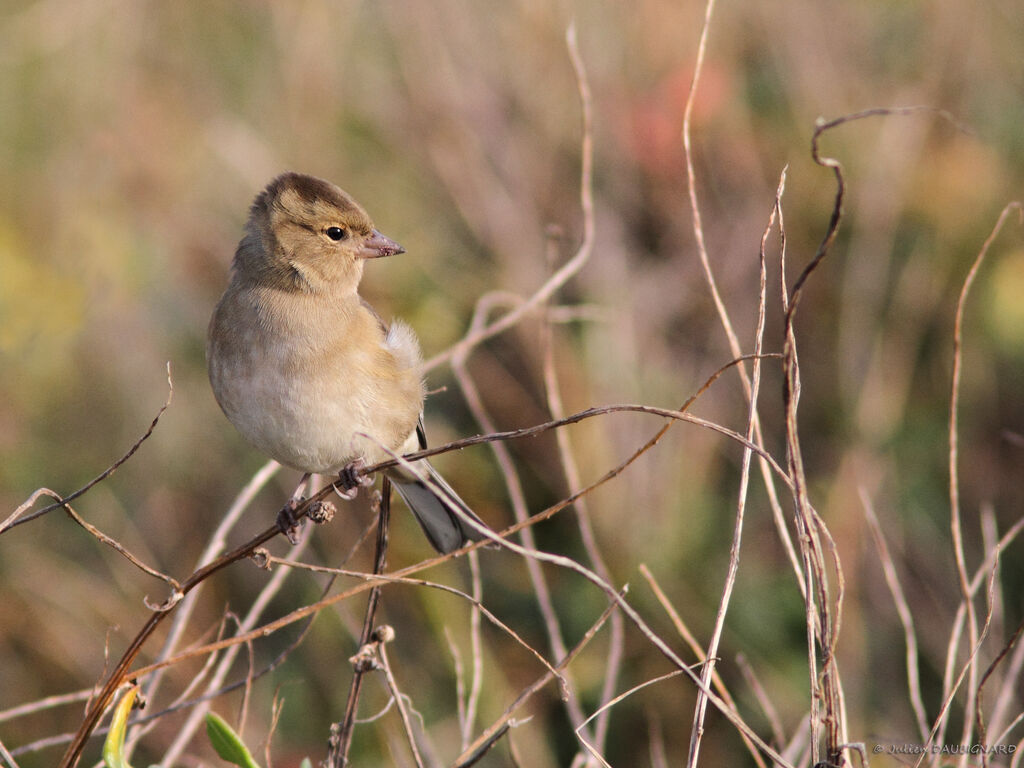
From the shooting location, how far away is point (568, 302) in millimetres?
4828

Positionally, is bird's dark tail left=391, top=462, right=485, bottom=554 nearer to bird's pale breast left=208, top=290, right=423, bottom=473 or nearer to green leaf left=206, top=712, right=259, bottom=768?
bird's pale breast left=208, top=290, right=423, bottom=473

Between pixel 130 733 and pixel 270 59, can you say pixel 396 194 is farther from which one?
pixel 130 733

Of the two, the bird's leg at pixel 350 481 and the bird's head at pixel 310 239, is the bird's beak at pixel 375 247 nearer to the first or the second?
the bird's head at pixel 310 239

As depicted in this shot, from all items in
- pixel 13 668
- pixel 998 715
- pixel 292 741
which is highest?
pixel 998 715

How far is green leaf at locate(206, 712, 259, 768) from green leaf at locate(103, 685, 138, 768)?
0.13 meters

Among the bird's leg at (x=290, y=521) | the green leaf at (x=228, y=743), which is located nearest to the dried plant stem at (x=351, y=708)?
the green leaf at (x=228, y=743)

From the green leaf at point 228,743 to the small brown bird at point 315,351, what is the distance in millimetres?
1154

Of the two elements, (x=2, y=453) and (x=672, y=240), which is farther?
(x=2, y=453)

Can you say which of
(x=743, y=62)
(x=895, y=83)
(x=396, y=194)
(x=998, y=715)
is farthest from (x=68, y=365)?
(x=998, y=715)

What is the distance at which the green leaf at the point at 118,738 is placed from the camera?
1.69m

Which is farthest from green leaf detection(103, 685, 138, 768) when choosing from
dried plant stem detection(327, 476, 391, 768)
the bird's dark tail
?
the bird's dark tail

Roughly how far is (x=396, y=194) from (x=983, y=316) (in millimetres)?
2657

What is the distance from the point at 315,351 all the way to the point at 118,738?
145 centimetres

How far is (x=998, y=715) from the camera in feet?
7.27
